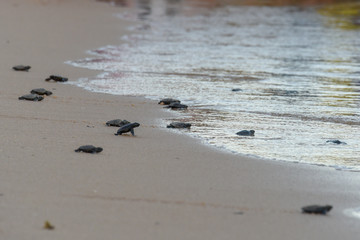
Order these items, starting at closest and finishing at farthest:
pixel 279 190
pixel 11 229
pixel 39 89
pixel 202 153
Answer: pixel 11 229 < pixel 279 190 < pixel 202 153 < pixel 39 89

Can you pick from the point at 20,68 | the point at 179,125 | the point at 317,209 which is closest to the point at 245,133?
the point at 179,125

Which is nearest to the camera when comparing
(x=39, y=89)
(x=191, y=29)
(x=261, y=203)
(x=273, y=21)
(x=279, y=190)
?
(x=261, y=203)

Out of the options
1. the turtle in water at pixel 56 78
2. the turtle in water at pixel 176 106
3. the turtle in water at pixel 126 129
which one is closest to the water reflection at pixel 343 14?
the turtle in water at pixel 56 78

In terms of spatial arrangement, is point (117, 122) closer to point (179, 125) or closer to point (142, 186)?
point (179, 125)

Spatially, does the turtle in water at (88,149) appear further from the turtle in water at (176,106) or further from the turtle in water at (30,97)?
the turtle in water at (176,106)

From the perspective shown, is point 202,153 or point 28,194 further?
point 202,153

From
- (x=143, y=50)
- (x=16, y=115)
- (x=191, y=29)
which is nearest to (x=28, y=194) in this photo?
(x=16, y=115)

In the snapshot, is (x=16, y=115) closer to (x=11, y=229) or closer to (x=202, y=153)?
(x=202, y=153)
